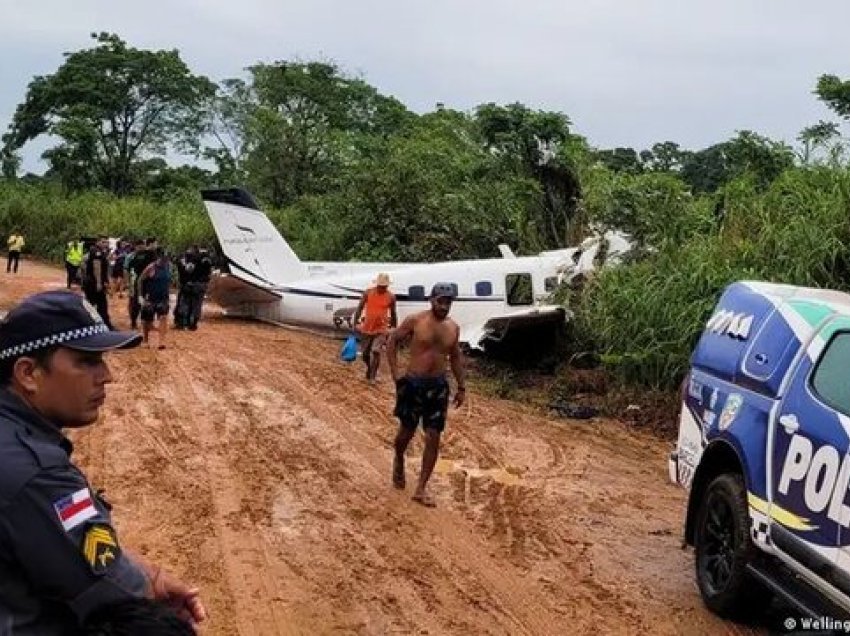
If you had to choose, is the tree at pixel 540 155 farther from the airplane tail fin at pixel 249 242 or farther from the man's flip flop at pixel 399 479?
the man's flip flop at pixel 399 479

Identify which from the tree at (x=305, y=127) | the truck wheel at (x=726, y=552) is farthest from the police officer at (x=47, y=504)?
the tree at (x=305, y=127)

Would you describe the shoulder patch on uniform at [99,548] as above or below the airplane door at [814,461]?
above

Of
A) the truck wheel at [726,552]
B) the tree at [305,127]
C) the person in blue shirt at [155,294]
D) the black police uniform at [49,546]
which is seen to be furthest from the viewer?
the tree at [305,127]

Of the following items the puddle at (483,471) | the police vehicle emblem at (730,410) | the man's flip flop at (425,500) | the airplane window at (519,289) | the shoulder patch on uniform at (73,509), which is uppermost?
the shoulder patch on uniform at (73,509)

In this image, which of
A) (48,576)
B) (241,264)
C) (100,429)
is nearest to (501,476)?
(100,429)

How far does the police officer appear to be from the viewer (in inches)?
75.0

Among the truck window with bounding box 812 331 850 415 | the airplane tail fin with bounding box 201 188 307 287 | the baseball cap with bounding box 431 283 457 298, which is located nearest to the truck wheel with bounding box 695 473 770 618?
the truck window with bounding box 812 331 850 415

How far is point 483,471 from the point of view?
32.4 ft

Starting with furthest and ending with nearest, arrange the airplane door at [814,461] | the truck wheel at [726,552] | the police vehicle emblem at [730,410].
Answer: the police vehicle emblem at [730,410], the truck wheel at [726,552], the airplane door at [814,461]

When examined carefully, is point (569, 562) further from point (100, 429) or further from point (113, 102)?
point (113, 102)

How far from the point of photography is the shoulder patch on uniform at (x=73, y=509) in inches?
75.3

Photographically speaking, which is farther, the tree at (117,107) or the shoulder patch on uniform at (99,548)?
the tree at (117,107)

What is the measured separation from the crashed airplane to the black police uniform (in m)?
13.8

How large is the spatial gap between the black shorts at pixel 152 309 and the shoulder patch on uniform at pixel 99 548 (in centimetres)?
1480
